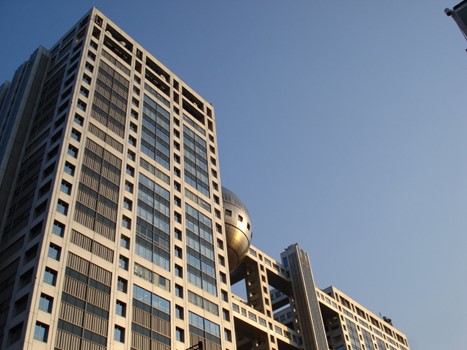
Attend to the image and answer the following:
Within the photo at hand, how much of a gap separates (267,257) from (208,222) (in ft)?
101

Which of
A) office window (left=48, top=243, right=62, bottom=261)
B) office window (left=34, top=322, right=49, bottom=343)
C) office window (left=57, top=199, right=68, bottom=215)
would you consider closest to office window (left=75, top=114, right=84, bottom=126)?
office window (left=57, top=199, right=68, bottom=215)

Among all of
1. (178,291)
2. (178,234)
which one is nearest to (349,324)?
(178,234)

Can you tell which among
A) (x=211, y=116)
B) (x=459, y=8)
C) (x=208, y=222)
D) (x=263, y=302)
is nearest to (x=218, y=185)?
(x=208, y=222)

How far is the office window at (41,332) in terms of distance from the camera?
4298 cm

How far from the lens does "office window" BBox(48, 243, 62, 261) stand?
4821 cm

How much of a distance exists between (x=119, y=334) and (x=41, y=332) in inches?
312

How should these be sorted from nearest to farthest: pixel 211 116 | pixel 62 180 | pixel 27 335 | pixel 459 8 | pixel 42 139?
pixel 459 8 < pixel 27 335 < pixel 62 180 < pixel 42 139 < pixel 211 116

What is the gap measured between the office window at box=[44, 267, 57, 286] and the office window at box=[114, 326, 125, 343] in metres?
7.10

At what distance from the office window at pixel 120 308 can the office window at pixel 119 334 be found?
140 cm

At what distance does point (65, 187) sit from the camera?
53.8 m

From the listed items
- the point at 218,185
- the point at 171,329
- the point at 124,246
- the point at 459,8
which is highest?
the point at 218,185

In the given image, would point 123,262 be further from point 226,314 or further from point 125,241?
point 226,314

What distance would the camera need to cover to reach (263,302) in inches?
3580

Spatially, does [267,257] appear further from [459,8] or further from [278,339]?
[459,8]
